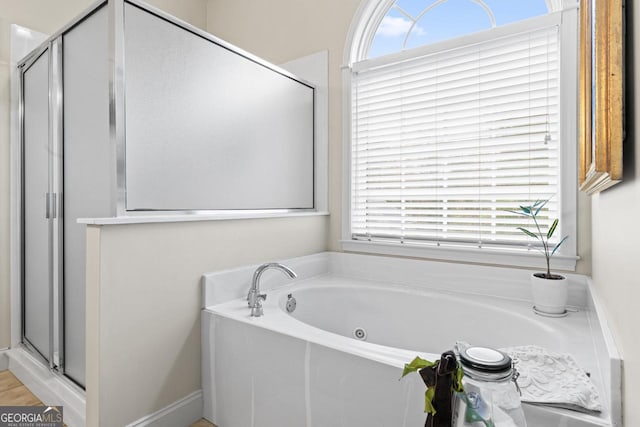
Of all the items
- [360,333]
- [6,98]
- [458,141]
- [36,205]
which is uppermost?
[6,98]

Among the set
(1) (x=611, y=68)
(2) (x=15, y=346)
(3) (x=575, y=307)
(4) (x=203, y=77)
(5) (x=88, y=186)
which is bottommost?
(2) (x=15, y=346)

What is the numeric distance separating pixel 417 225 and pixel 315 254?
72 centimetres

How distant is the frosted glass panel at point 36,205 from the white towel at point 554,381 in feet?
7.17

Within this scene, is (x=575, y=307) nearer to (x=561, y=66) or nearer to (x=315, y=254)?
(x=561, y=66)

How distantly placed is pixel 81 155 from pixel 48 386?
1179mm

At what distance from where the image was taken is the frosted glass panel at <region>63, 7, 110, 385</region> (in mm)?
1511

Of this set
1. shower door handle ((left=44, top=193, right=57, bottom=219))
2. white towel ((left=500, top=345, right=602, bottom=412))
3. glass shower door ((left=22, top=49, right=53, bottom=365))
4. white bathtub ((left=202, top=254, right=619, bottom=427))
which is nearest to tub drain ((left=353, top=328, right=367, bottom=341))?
white bathtub ((left=202, top=254, right=619, bottom=427))

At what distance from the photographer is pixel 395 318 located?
210cm

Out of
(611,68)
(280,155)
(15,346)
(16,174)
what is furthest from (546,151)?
(15,346)

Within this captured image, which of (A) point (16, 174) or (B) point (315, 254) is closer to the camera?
(A) point (16, 174)

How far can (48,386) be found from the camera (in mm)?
1823

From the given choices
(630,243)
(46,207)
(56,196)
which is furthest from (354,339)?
(46,207)

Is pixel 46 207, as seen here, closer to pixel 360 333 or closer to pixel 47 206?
pixel 47 206

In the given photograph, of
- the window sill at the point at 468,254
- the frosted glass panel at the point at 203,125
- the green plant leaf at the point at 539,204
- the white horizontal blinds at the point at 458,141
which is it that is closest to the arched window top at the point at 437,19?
the white horizontal blinds at the point at 458,141
